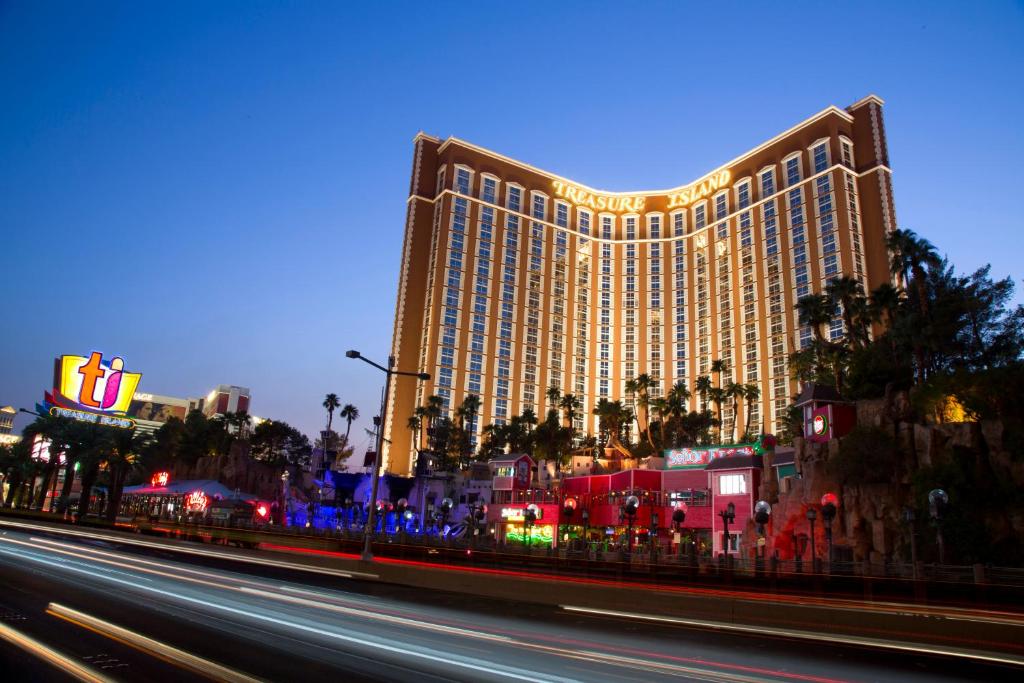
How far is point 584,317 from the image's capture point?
545ft

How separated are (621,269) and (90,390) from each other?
130m

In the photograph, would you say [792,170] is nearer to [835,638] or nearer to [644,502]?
[644,502]

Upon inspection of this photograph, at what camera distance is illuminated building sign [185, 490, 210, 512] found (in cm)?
7006

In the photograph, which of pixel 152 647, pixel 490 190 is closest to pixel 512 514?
pixel 152 647

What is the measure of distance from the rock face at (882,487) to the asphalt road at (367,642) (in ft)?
116

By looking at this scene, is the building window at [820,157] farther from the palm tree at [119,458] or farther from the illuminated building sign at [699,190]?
the palm tree at [119,458]

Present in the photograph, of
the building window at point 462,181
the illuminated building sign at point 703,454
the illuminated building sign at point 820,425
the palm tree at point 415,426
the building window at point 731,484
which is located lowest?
the building window at point 731,484

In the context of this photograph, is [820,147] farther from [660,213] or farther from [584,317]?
[584,317]

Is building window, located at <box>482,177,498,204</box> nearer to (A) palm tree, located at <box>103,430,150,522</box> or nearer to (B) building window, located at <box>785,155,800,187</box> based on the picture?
(B) building window, located at <box>785,155,800,187</box>

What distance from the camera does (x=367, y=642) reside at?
11031 mm

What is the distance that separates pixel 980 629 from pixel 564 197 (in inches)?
6526

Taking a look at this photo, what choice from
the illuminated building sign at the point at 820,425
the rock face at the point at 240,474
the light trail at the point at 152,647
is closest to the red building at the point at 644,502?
the illuminated building sign at the point at 820,425

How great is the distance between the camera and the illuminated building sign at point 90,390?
62.6m

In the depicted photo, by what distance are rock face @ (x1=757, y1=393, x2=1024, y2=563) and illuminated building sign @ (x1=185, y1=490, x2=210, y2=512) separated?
181ft
